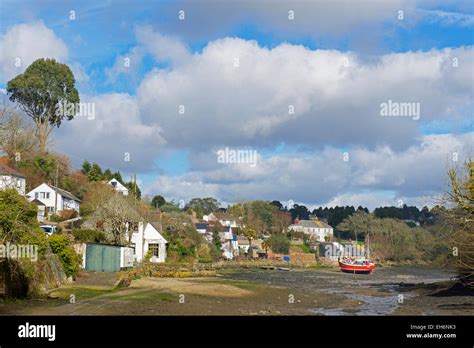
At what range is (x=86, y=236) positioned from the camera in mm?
50906

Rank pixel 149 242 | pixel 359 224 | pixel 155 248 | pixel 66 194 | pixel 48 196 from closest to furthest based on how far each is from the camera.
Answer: pixel 149 242, pixel 155 248, pixel 48 196, pixel 66 194, pixel 359 224

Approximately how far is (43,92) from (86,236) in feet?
129

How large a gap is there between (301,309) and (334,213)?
16843 centimetres

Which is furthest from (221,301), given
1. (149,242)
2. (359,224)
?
(359,224)

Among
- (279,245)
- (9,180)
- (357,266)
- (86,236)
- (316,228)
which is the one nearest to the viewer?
(9,180)

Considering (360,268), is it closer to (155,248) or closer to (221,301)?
(155,248)

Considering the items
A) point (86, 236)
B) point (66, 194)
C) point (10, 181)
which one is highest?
point (66, 194)

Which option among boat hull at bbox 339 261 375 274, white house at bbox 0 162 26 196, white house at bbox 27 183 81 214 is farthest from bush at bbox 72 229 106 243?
boat hull at bbox 339 261 375 274

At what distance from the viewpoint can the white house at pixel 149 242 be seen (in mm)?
62875

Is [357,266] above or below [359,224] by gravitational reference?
below

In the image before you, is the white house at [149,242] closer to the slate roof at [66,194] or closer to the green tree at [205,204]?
the slate roof at [66,194]

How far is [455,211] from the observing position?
36.9 meters
